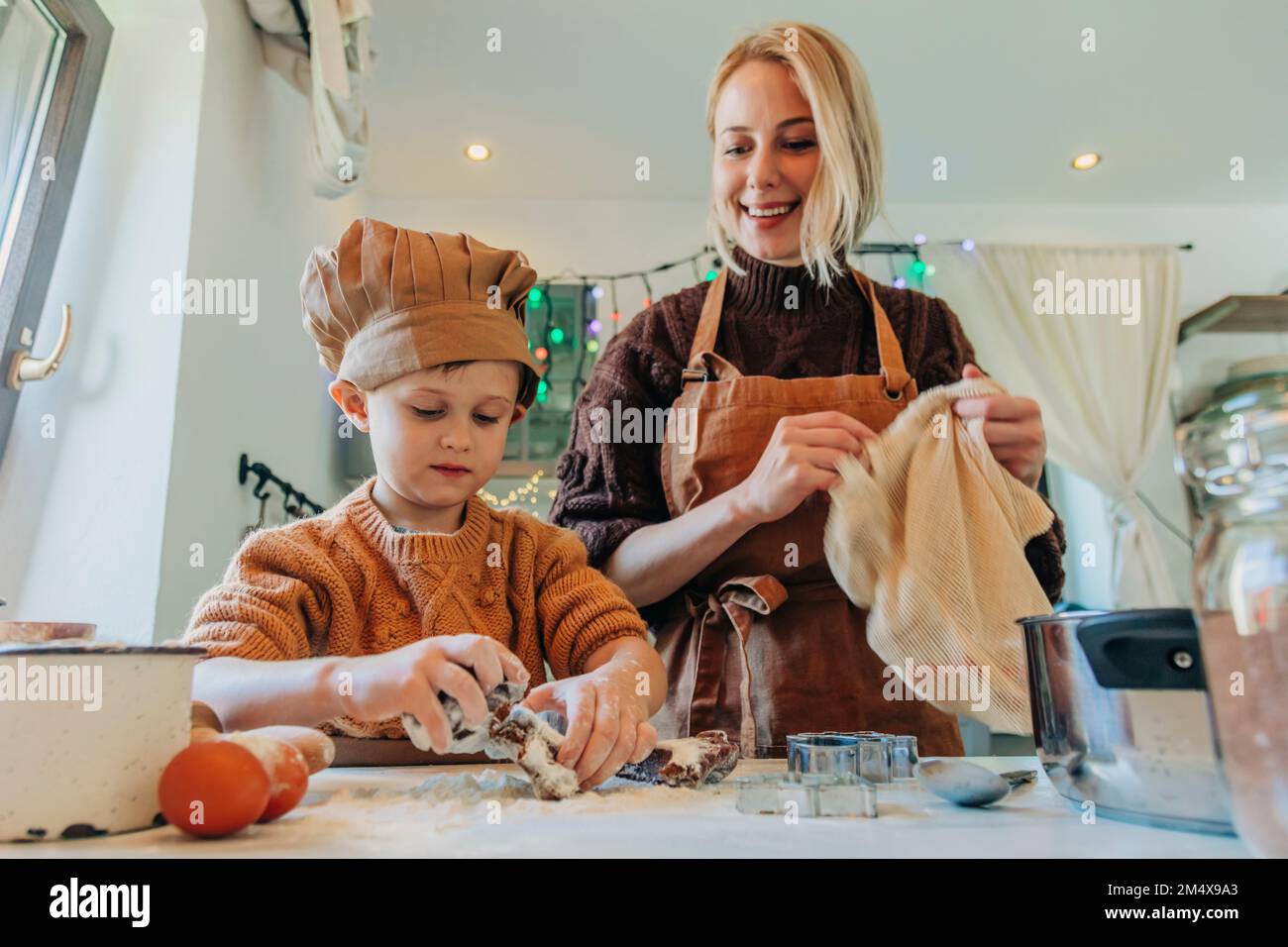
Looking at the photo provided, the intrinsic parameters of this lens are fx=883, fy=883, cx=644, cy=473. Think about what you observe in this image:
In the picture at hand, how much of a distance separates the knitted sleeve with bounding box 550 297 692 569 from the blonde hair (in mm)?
236

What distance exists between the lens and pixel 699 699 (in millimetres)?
1126

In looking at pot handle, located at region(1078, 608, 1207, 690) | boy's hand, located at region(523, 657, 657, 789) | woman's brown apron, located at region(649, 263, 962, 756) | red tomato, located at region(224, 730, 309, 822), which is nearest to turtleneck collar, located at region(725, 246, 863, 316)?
woman's brown apron, located at region(649, 263, 962, 756)

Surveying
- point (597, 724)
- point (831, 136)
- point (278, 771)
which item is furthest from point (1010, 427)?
point (278, 771)

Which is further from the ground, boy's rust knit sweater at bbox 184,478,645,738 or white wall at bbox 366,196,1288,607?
white wall at bbox 366,196,1288,607

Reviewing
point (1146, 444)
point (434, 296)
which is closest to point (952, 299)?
point (1146, 444)

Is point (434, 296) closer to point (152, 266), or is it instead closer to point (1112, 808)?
point (1112, 808)

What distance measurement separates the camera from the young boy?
804 mm

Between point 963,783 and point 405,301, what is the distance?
66 centimetres

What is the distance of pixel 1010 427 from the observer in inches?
37.1

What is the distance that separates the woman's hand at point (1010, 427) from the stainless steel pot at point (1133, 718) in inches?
15.8

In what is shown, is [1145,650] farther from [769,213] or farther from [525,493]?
[525,493]

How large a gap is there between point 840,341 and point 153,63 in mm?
1433

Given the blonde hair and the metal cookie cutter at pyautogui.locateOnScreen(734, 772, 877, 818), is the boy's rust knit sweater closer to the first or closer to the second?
the metal cookie cutter at pyautogui.locateOnScreen(734, 772, 877, 818)

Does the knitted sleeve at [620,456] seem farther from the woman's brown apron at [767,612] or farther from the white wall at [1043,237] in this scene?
the white wall at [1043,237]
